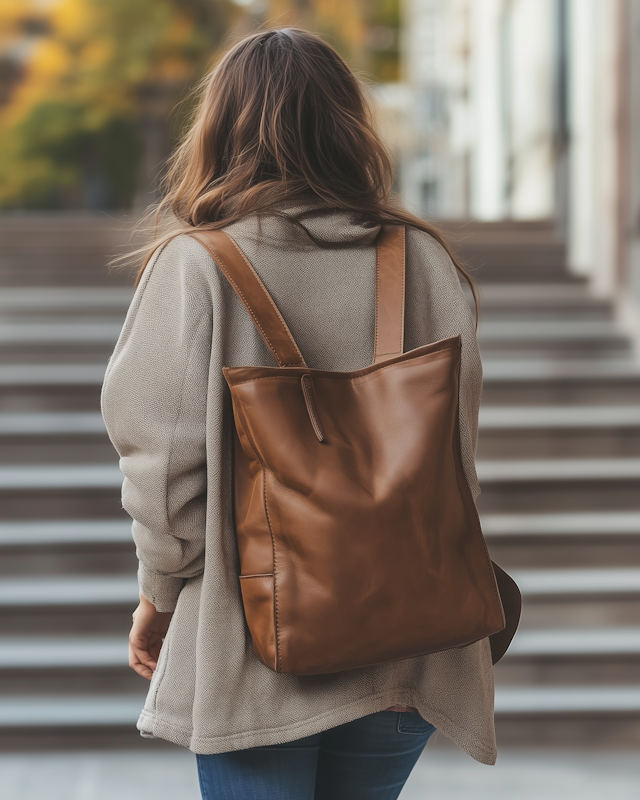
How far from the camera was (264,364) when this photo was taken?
103cm

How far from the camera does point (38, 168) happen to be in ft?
48.9

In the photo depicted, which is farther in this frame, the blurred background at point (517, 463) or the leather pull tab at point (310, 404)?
the blurred background at point (517, 463)

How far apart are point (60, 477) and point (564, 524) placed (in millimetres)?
2158

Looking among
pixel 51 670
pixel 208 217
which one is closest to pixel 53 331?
pixel 51 670

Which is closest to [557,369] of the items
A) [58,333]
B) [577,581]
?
[577,581]

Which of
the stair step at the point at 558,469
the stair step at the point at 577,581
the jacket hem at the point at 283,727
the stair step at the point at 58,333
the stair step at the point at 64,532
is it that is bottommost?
the stair step at the point at 577,581

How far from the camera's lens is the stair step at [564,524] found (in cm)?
339

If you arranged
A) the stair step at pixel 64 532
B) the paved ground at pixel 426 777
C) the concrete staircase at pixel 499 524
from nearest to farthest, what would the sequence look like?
the paved ground at pixel 426 777, the concrete staircase at pixel 499 524, the stair step at pixel 64 532

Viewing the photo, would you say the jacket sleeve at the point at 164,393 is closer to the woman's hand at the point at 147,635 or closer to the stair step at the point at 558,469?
the woman's hand at the point at 147,635

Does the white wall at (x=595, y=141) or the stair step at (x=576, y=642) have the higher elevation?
the white wall at (x=595, y=141)

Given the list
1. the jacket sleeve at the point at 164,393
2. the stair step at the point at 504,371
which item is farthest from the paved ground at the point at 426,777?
the jacket sleeve at the point at 164,393

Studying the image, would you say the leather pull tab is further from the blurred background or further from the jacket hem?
the blurred background

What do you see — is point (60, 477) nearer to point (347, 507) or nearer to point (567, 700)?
point (567, 700)

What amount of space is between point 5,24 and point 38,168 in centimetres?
282
